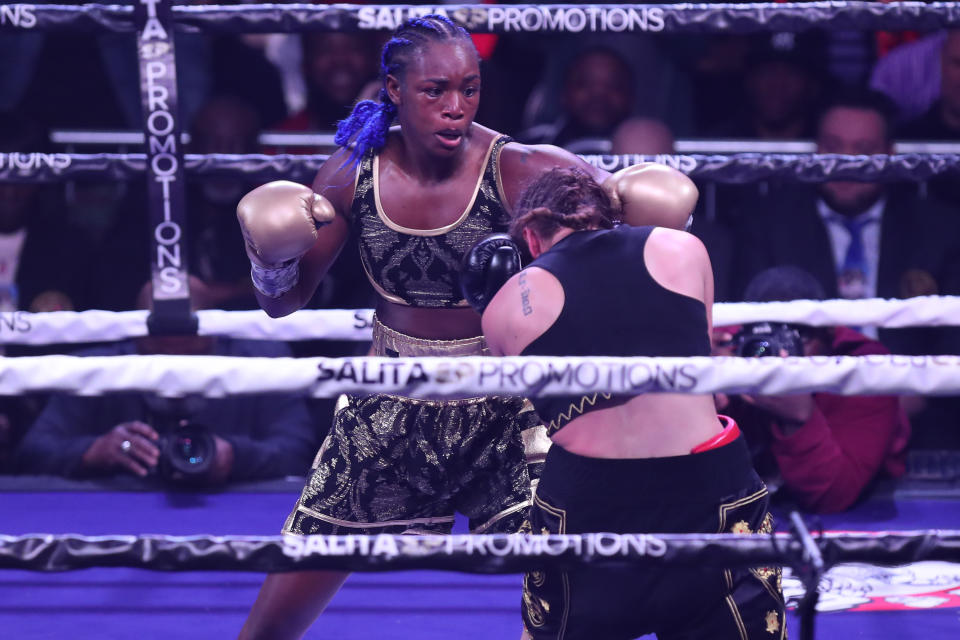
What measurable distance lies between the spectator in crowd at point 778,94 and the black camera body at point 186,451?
1.92 m

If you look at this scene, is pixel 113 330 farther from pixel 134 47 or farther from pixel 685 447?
pixel 134 47

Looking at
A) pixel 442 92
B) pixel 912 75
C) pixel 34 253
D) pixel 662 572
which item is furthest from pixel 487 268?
pixel 912 75

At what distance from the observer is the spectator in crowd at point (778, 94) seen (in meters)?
3.79

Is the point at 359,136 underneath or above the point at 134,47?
underneath

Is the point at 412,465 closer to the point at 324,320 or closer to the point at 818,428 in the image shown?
the point at 324,320

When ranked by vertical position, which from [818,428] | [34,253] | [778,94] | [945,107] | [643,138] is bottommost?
[818,428]

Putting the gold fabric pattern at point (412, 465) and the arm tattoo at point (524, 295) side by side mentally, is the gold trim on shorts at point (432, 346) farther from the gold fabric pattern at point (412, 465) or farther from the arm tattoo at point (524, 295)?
the arm tattoo at point (524, 295)

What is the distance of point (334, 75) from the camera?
152 inches

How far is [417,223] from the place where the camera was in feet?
6.76

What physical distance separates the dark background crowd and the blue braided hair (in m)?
0.93

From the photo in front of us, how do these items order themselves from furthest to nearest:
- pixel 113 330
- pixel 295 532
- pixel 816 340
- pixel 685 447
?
pixel 816 340, pixel 113 330, pixel 295 532, pixel 685 447

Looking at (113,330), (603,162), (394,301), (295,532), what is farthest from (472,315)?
(113,330)

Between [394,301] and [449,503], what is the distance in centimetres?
37

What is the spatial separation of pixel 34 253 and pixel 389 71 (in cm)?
189
